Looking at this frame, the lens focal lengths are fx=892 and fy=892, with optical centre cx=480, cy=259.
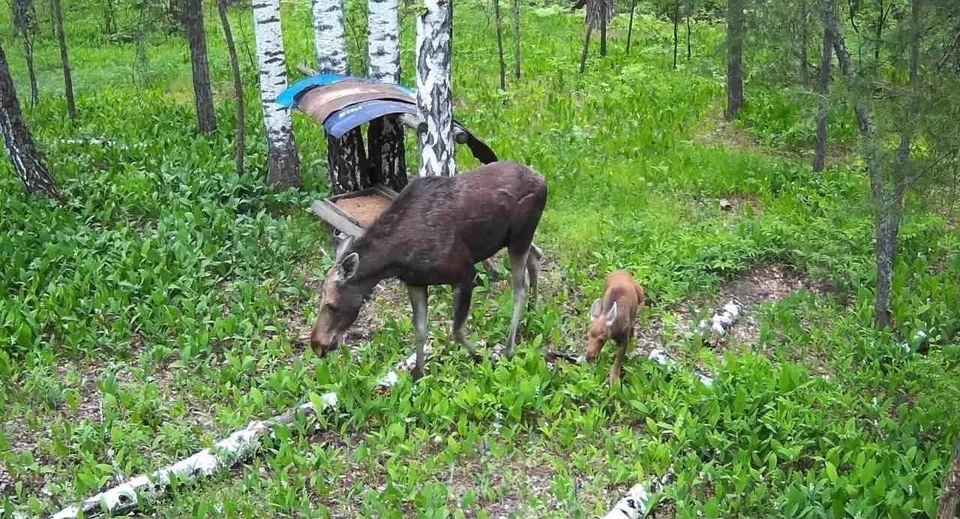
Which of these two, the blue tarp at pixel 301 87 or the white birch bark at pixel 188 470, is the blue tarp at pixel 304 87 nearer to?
the blue tarp at pixel 301 87

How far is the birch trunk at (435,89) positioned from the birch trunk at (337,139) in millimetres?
1799

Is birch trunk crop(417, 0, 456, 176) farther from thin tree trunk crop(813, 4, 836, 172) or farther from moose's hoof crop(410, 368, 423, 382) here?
thin tree trunk crop(813, 4, 836, 172)

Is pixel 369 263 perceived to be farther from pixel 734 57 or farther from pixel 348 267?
pixel 734 57

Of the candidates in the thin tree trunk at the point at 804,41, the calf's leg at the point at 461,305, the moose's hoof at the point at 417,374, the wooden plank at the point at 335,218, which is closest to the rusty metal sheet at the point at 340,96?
the wooden plank at the point at 335,218

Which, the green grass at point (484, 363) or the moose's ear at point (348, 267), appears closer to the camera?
the green grass at point (484, 363)

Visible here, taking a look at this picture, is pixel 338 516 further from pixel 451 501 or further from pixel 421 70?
pixel 421 70

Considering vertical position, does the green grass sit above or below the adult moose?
below

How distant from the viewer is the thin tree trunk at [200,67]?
47.5 feet

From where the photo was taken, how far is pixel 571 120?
16406 mm

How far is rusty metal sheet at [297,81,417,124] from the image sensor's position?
9320mm

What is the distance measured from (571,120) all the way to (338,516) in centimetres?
1143

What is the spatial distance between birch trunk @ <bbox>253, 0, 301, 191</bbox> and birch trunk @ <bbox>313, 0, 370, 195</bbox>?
607mm

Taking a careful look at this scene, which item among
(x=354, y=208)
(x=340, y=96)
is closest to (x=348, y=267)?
(x=340, y=96)

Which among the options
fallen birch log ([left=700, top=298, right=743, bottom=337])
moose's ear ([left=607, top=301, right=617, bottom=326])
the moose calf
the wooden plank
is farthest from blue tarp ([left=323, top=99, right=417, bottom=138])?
fallen birch log ([left=700, top=298, right=743, bottom=337])
